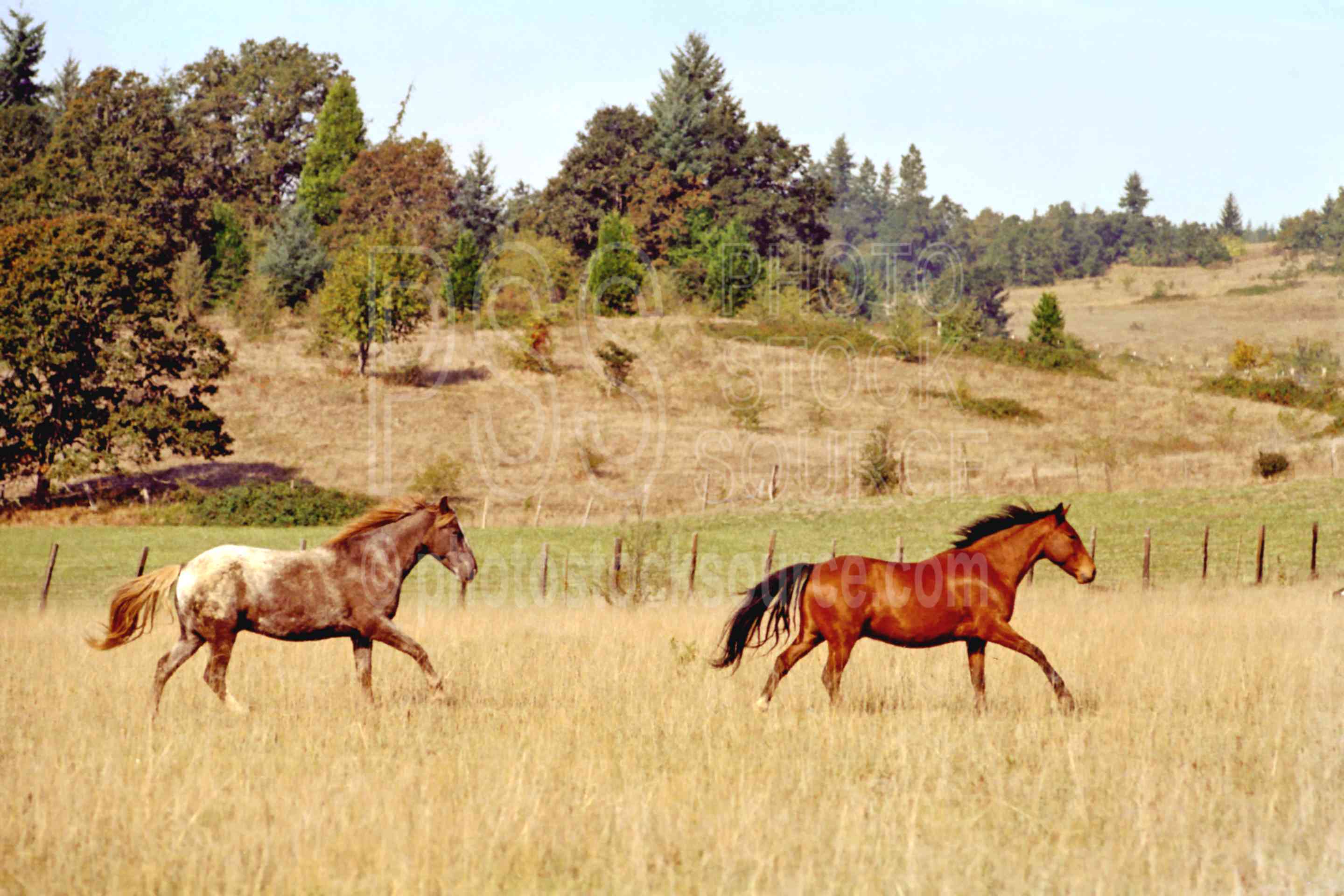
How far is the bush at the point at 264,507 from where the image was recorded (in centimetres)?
3903

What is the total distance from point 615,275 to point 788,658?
61957 millimetres

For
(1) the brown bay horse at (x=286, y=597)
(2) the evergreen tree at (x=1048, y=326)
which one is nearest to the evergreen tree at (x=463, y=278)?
(2) the evergreen tree at (x=1048, y=326)

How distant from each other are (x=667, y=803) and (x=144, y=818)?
9.71 feet

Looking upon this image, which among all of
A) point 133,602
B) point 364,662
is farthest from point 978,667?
point 133,602

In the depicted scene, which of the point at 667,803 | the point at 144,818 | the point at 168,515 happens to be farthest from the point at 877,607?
the point at 168,515

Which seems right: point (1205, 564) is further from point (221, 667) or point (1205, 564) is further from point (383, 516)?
point (221, 667)

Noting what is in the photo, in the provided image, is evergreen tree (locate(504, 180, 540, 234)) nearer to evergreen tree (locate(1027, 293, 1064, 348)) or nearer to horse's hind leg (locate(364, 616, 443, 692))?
evergreen tree (locate(1027, 293, 1064, 348))

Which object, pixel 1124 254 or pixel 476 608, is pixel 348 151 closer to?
pixel 476 608

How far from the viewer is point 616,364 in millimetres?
62969

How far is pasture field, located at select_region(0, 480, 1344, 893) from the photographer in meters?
6.50

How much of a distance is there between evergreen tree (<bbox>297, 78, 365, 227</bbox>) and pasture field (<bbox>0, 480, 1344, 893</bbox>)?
232 feet

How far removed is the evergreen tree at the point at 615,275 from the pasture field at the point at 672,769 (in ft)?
183

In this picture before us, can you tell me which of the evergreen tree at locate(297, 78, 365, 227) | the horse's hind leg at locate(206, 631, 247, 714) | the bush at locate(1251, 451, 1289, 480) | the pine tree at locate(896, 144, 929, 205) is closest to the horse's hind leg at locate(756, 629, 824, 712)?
the horse's hind leg at locate(206, 631, 247, 714)

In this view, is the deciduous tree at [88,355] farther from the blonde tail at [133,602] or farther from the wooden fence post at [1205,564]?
the blonde tail at [133,602]
